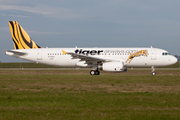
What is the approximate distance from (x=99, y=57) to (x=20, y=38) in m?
12.7

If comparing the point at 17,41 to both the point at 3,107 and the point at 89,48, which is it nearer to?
the point at 89,48

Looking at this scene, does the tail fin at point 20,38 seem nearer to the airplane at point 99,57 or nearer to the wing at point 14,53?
the airplane at point 99,57

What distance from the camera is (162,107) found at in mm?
9922

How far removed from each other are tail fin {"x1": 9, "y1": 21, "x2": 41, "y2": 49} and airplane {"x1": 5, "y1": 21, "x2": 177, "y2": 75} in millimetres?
152

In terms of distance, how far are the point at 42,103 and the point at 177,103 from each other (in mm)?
6180

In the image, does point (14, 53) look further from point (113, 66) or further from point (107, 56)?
point (113, 66)

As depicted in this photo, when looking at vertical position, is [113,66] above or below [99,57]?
below

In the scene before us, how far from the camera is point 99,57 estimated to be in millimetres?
33156

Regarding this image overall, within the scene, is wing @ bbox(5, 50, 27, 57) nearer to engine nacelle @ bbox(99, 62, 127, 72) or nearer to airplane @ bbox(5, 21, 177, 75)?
airplane @ bbox(5, 21, 177, 75)

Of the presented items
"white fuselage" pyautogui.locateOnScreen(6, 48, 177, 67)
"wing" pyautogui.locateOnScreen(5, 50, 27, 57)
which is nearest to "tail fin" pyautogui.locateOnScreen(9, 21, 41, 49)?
"white fuselage" pyautogui.locateOnScreen(6, 48, 177, 67)

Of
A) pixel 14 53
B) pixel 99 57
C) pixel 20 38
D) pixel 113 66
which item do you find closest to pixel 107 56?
pixel 99 57

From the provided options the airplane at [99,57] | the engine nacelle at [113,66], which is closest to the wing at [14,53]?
the airplane at [99,57]

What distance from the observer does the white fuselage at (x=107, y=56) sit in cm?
3238

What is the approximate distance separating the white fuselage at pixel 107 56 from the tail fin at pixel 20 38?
107cm
